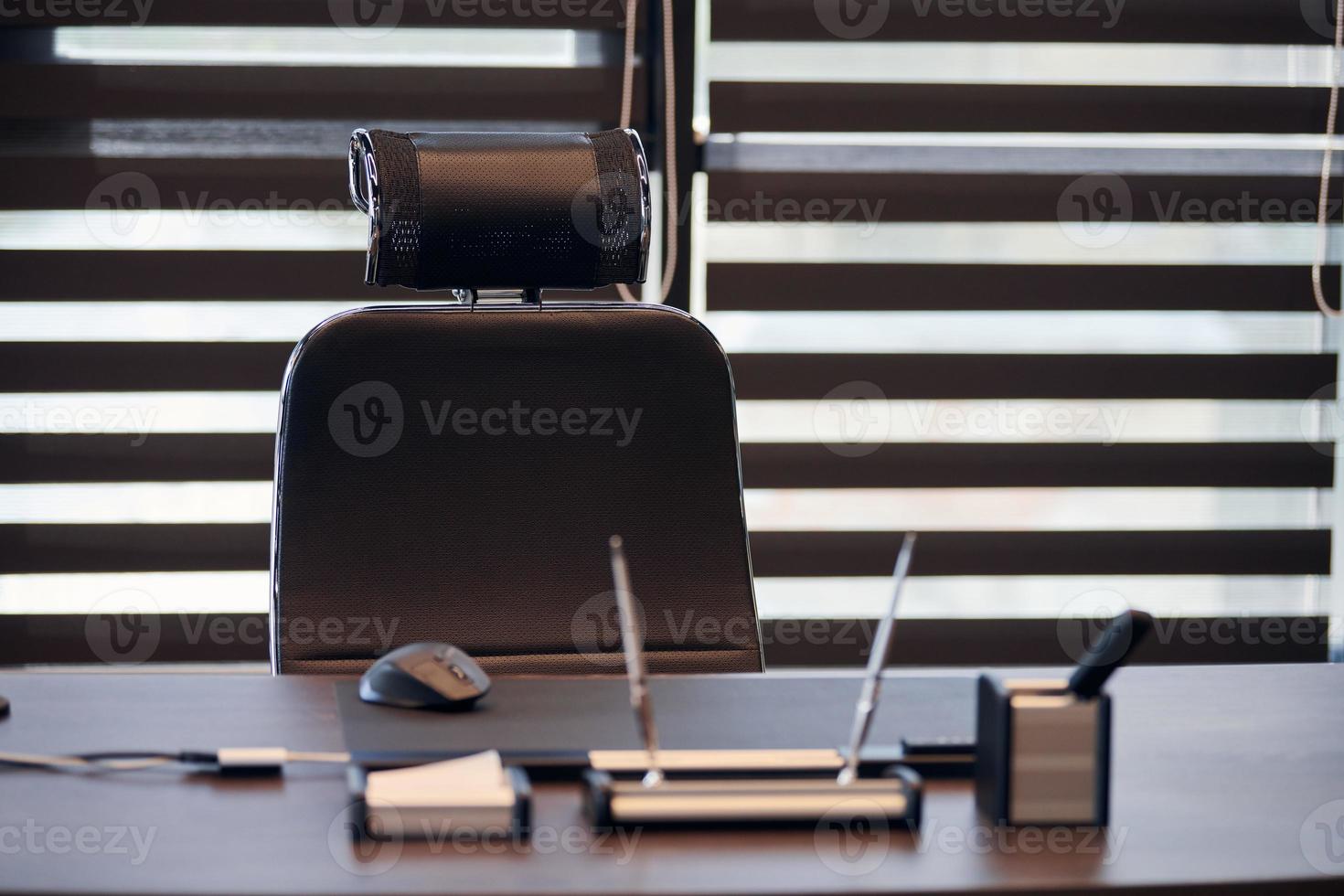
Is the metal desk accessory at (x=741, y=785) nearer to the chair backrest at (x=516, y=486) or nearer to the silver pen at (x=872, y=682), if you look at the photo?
the silver pen at (x=872, y=682)

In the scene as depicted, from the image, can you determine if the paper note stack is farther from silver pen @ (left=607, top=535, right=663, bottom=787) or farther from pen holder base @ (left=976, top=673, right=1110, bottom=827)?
pen holder base @ (left=976, top=673, right=1110, bottom=827)

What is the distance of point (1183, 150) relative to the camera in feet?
9.96

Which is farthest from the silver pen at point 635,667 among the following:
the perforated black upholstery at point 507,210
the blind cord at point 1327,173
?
the blind cord at point 1327,173

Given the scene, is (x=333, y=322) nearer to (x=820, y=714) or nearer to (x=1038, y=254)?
(x=820, y=714)

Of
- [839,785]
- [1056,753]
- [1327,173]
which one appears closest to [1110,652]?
[1056,753]

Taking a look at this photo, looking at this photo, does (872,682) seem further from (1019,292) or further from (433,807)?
(1019,292)

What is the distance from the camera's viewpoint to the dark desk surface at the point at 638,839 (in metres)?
0.74

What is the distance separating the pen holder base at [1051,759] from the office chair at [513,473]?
672 mm

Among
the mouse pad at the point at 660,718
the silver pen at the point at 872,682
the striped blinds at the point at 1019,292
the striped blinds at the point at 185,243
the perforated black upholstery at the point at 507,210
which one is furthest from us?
the striped blinds at the point at 1019,292

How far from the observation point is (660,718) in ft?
3.53

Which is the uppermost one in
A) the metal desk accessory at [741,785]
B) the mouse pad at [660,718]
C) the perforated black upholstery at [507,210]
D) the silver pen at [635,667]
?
the perforated black upholstery at [507,210]

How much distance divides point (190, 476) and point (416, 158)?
5.63 feet

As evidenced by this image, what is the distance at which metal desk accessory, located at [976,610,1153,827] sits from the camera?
2.74ft

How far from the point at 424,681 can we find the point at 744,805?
0.35 meters
